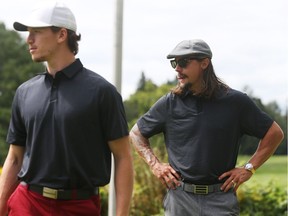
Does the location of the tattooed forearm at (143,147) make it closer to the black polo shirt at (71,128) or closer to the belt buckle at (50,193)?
the black polo shirt at (71,128)

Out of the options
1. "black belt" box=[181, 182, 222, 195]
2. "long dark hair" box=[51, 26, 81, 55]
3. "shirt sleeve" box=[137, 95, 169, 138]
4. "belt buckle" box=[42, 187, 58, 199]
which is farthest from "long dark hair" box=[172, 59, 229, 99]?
"belt buckle" box=[42, 187, 58, 199]

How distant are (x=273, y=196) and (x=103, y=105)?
6.46 meters

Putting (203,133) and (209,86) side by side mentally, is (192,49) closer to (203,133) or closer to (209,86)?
(209,86)

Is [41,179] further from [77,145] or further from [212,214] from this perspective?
[212,214]

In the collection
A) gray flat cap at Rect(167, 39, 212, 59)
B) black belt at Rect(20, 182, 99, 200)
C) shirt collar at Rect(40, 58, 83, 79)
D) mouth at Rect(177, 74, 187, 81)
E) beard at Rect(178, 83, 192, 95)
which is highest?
shirt collar at Rect(40, 58, 83, 79)

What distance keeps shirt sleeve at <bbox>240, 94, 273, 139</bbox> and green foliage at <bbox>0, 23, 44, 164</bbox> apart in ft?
146

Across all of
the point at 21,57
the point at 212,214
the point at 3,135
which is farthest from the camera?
the point at 21,57

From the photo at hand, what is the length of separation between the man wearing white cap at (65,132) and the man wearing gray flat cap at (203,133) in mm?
1466

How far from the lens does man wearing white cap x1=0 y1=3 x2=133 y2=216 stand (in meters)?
4.52

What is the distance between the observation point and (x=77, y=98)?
4.54m

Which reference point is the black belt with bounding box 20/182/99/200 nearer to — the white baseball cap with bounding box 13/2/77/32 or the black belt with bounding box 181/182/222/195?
the white baseball cap with bounding box 13/2/77/32

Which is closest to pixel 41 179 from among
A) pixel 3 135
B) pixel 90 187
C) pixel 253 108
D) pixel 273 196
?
pixel 90 187

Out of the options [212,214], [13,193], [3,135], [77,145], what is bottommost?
[3,135]

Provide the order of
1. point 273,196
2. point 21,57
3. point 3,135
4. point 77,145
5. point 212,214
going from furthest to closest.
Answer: point 21,57 < point 3,135 < point 273,196 < point 212,214 < point 77,145
